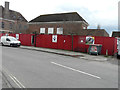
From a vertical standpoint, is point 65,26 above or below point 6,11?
below

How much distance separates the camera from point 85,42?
51.5 ft

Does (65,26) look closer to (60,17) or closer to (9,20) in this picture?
(60,17)

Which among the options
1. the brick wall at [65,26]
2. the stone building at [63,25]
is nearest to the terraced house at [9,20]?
the brick wall at [65,26]

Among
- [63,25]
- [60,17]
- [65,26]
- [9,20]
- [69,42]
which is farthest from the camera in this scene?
[9,20]

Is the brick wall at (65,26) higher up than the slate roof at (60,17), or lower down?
lower down

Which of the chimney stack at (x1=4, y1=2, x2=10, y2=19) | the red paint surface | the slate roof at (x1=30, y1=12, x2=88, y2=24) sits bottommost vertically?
the red paint surface

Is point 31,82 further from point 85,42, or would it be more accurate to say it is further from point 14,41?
point 14,41

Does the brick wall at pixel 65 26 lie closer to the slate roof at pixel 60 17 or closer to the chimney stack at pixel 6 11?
the slate roof at pixel 60 17

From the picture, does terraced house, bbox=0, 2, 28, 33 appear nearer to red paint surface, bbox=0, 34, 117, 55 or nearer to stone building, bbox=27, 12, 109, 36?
stone building, bbox=27, 12, 109, 36

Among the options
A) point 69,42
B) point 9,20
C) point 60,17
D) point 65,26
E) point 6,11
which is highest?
point 6,11

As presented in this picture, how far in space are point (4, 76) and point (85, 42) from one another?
38.1ft

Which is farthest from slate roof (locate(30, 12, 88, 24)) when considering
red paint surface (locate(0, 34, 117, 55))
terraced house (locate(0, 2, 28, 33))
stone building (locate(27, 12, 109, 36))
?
red paint surface (locate(0, 34, 117, 55))

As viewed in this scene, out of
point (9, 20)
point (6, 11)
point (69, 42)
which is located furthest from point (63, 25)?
point (6, 11)

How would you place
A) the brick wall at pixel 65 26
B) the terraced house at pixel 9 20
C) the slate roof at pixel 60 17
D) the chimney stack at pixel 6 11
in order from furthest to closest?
the chimney stack at pixel 6 11 < the terraced house at pixel 9 20 < the slate roof at pixel 60 17 < the brick wall at pixel 65 26
